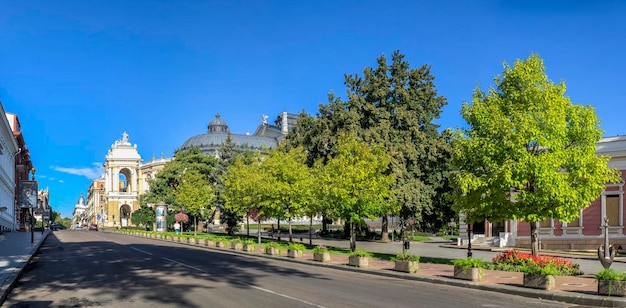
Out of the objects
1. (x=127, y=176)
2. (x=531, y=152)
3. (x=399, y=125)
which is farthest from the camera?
(x=127, y=176)

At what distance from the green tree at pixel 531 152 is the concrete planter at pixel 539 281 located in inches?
238

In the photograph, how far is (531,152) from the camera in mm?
22812

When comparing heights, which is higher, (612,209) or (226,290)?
(612,209)

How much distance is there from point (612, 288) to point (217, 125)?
143 meters

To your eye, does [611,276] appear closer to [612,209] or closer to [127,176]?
[612,209]

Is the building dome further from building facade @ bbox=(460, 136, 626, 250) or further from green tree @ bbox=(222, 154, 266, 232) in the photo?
building facade @ bbox=(460, 136, 626, 250)

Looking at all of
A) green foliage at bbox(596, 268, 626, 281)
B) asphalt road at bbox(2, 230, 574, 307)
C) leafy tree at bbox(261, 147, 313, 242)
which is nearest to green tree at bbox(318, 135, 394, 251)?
leafy tree at bbox(261, 147, 313, 242)

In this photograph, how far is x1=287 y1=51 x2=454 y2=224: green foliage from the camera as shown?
4475cm

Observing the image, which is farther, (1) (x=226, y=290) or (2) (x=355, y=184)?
(2) (x=355, y=184)

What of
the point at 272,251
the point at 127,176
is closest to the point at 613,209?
the point at 272,251

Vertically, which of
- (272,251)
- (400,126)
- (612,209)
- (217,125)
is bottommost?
(272,251)

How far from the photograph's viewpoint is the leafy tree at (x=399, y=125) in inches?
1759

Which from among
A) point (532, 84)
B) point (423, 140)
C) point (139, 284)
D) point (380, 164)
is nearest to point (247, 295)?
point (139, 284)

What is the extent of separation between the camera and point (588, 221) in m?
37.6
